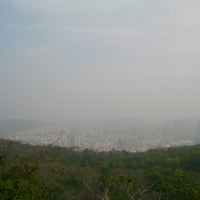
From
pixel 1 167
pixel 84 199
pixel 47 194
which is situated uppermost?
pixel 1 167

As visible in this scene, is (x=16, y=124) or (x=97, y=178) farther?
(x=16, y=124)

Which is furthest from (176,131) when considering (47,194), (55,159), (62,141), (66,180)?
(47,194)

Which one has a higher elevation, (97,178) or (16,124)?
(16,124)

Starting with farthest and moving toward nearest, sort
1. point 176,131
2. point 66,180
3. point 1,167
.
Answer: point 176,131 → point 66,180 → point 1,167

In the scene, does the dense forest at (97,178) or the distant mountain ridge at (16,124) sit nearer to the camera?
the dense forest at (97,178)

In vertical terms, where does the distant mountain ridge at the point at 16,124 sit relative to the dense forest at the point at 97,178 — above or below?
above

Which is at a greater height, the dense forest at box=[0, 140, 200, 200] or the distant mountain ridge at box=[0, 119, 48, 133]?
the distant mountain ridge at box=[0, 119, 48, 133]

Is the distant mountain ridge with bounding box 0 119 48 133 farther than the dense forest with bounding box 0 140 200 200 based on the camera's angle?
Yes

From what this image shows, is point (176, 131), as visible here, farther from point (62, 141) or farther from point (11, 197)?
point (11, 197)
